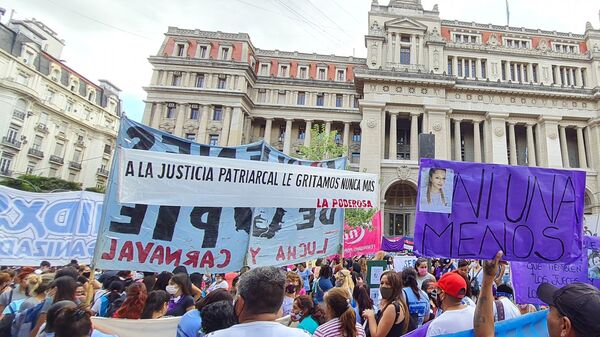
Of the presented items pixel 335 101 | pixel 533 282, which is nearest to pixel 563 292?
pixel 533 282

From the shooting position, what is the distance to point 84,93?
4716cm

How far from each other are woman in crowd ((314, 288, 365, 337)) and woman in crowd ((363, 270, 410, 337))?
1.01 ft

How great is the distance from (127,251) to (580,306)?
447 cm

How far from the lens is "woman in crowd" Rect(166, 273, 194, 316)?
4203 millimetres

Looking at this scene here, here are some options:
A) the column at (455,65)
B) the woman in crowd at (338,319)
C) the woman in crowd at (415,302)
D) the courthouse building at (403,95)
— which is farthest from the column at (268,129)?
the woman in crowd at (338,319)

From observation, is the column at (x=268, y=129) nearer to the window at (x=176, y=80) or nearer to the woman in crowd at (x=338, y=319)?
the window at (x=176, y=80)

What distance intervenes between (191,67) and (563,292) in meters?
40.4

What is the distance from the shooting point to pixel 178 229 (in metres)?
4.72

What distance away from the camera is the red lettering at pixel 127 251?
4.24 meters

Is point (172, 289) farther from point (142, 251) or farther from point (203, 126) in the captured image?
point (203, 126)

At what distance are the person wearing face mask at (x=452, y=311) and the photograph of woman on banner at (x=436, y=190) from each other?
0.98 m

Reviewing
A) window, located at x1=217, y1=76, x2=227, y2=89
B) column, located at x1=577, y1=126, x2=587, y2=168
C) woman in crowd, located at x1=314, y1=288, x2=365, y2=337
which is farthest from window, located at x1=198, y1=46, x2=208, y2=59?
column, located at x1=577, y1=126, x2=587, y2=168

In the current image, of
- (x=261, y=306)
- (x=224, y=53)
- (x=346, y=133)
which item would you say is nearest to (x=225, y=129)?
(x=224, y=53)

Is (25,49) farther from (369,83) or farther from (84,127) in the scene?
(369,83)
